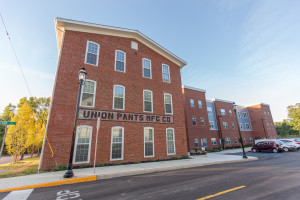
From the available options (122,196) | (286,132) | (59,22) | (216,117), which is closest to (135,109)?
(122,196)

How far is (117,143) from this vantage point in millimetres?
11000

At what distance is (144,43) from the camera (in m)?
15.6

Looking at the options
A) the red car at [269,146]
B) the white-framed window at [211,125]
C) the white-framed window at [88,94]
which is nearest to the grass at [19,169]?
the white-framed window at [88,94]

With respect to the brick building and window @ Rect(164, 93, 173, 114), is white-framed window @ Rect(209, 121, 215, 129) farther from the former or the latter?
Result: window @ Rect(164, 93, 173, 114)

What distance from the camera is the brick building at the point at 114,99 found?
9.73 metres

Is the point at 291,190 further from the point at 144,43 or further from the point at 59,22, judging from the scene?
the point at 59,22

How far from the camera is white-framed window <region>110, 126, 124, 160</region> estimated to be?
10.7 metres

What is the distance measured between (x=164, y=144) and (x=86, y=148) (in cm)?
708

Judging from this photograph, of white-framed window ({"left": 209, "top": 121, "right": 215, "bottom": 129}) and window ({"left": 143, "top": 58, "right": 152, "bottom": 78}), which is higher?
window ({"left": 143, "top": 58, "right": 152, "bottom": 78})

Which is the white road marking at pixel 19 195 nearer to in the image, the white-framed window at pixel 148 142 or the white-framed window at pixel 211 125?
the white-framed window at pixel 148 142

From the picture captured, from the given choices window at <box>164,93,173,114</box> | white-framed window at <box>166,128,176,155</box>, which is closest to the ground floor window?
white-framed window at <box>166,128,176,155</box>

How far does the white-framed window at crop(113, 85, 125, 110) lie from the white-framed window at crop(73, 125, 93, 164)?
2798 millimetres

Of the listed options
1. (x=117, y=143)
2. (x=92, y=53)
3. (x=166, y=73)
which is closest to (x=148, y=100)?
(x=166, y=73)

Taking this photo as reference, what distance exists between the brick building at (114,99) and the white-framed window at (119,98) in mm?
89
